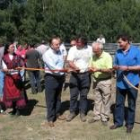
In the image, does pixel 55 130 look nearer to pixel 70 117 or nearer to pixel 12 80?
pixel 70 117

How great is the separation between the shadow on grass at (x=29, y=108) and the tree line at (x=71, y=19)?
2305 cm

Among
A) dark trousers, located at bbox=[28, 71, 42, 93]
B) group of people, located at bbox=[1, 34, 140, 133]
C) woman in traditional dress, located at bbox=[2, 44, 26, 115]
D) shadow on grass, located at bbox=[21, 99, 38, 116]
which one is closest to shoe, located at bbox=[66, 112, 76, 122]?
group of people, located at bbox=[1, 34, 140, 133]

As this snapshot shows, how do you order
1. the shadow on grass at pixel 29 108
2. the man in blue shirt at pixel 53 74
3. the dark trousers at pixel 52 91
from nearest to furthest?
the man in blue shirt at pixel 53 74
the dark trousers at pixel 52 91
the shadow on grass at pixel 29 108

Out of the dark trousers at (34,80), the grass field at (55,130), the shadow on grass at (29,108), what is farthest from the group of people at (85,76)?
the dark trousers at (34,80)

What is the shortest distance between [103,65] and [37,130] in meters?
1.89

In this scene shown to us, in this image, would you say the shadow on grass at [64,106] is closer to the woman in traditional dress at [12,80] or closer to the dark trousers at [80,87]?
the dark trousers at [80,87]

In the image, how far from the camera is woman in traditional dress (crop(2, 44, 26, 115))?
1055cm

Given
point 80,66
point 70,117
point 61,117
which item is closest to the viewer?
point 80,66

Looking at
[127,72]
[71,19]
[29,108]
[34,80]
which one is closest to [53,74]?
[127,72]

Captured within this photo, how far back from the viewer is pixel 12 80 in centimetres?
1057

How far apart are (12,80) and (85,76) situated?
1.75m

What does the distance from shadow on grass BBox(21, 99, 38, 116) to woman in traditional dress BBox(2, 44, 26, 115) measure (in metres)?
0.57

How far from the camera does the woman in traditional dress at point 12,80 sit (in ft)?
34.6

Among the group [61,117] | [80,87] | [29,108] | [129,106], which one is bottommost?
[29,108]
